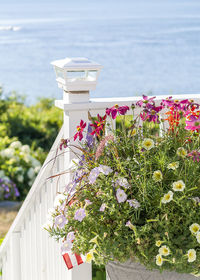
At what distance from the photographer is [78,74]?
2.03 m

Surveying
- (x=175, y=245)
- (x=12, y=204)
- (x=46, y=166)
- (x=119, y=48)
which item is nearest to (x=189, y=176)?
(x=175, y=245)

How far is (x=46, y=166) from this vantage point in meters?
2.26

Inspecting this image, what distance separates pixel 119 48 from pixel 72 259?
19.2 metres

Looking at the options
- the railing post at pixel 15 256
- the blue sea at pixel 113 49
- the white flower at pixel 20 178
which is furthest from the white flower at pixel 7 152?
the blue sea at pixel 113 49

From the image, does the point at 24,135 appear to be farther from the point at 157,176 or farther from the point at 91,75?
the point at 157,176

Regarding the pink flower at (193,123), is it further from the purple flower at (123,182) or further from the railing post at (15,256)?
the railing post at (15,256)

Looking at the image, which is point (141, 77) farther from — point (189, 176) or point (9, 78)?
point (189, 176)

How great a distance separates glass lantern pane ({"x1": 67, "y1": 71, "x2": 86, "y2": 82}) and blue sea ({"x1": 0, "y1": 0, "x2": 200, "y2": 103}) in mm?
11421

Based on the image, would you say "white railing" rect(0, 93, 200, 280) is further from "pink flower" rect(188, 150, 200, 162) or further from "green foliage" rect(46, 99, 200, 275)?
"pink flower" rect(188, 150, 200, 162)

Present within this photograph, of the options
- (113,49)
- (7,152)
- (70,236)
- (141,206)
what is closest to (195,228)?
(141,206)

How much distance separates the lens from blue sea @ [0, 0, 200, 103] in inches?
696

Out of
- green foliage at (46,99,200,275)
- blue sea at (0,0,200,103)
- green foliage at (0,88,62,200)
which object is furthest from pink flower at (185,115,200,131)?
blue sea at (0,0,200,103)

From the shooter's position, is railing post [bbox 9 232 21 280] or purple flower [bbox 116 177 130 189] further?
railing post [bbox 9 232 21 280]

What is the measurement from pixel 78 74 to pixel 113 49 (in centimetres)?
1876
